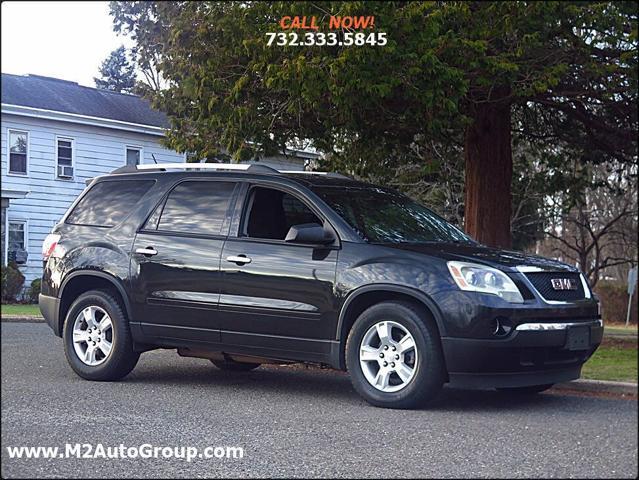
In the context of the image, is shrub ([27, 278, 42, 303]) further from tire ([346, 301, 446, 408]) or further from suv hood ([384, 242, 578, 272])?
suv hood ([384, 242, 578, 272])

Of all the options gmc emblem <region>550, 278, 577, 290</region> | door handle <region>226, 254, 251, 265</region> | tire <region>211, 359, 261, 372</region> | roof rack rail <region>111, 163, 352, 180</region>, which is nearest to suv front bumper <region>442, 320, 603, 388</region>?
gmc emblem <region>550, 278, 577, 290</region>

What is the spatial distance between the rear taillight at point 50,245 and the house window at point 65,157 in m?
1.11

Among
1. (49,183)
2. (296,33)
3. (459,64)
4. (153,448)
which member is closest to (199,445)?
(153,448)

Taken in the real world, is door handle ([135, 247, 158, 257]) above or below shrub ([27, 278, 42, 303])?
above

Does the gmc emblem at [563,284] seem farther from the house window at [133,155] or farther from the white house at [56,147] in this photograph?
the house window at [133,155]

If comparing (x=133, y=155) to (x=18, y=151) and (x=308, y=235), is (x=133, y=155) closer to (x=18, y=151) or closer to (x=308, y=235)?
(x=308, y=235)

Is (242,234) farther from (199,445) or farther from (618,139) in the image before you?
(618,139)

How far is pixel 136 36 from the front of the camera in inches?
286

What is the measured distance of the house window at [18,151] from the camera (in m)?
5.35

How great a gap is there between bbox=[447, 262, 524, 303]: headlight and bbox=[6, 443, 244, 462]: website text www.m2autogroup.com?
2.00m

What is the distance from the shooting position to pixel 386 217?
757 centimetres

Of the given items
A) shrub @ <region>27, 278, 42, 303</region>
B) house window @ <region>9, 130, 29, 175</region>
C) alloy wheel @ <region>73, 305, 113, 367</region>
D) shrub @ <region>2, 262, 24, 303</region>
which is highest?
house window @ <region>9, 130, 29, 175</region>

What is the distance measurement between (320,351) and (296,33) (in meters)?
3.33

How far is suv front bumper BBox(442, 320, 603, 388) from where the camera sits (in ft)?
18.9
